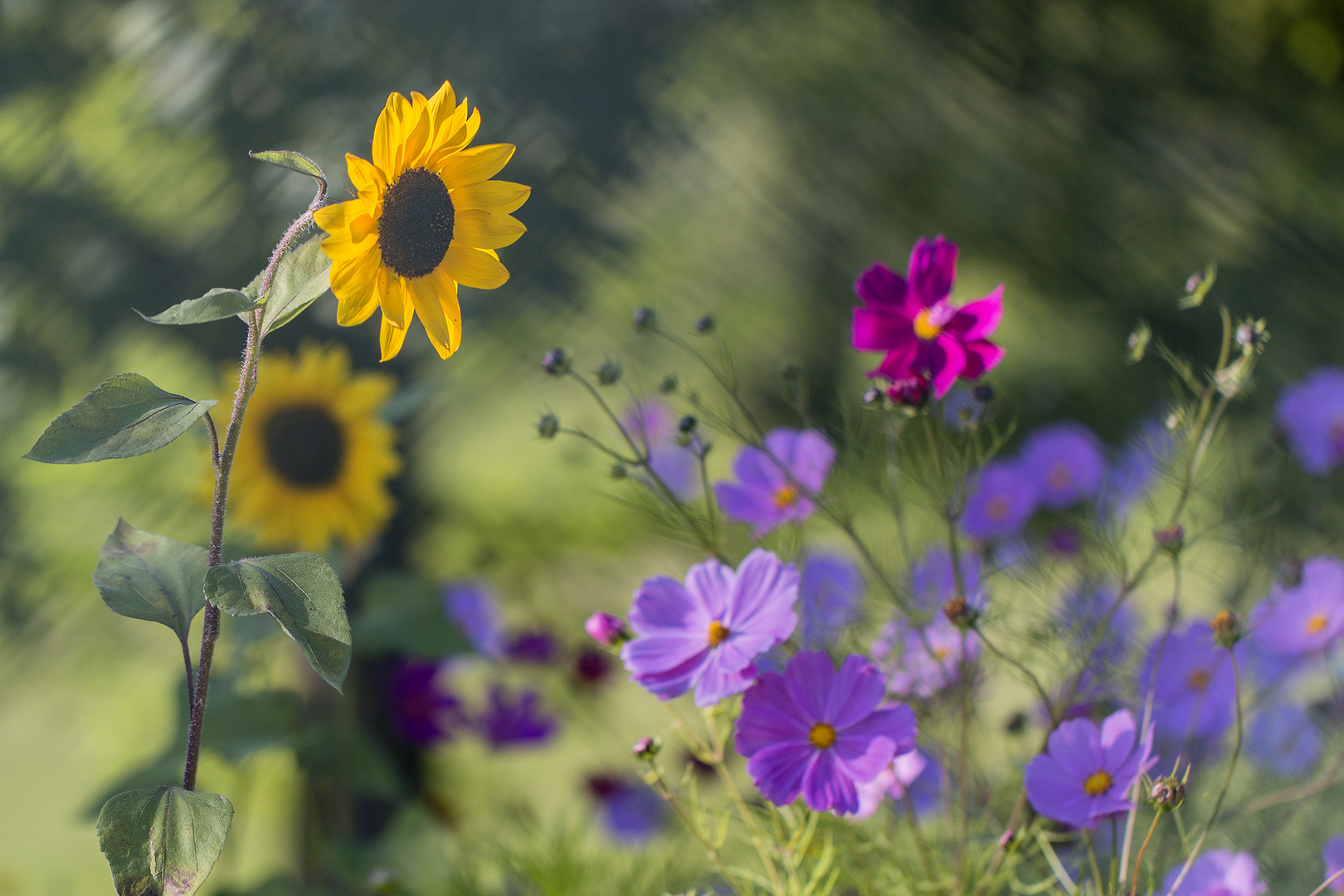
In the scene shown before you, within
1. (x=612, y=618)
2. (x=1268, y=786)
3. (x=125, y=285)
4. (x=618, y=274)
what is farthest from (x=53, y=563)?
(x=1268, y=786)

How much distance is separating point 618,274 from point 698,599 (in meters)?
0.53

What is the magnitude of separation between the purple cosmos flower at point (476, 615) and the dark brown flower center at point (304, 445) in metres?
0.13

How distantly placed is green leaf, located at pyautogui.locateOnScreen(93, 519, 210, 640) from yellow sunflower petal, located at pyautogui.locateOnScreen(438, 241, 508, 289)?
83 millimetres

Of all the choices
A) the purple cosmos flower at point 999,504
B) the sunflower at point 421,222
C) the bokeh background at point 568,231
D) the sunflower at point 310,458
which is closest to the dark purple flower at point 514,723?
the bokeh background at point 568,231

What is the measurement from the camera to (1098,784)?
23 cm

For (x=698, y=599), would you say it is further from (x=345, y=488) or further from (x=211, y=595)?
(x=345, y=488)

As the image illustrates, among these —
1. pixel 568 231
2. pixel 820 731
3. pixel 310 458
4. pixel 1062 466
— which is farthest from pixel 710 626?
pixel 568 231

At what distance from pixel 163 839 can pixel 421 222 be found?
13cm

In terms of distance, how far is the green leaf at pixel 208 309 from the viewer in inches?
6.0

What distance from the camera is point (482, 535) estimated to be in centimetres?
75

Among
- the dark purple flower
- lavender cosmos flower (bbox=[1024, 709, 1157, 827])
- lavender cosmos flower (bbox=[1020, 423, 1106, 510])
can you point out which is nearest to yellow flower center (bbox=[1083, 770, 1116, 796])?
lavender cosmos flower (bbox=[1024, 709, 1157, 827])

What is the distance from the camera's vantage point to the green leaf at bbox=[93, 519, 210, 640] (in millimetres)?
182

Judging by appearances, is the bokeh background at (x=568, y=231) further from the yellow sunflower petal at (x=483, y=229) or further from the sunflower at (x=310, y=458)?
the yellow sunflower petal at (x=483, y=229)

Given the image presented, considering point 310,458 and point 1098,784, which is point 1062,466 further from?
point 310,458
